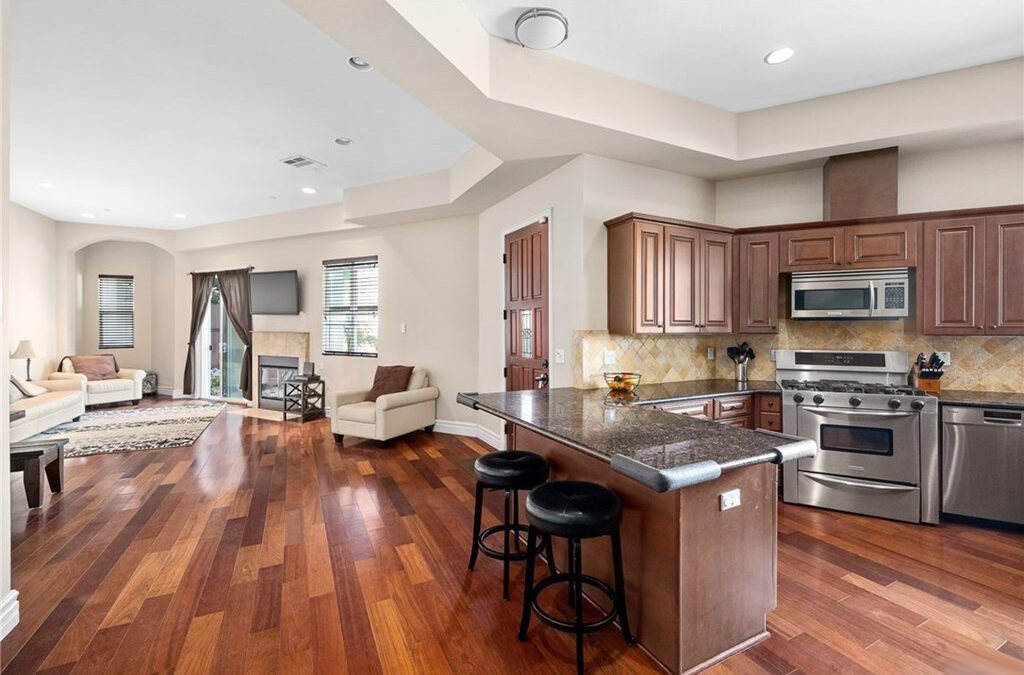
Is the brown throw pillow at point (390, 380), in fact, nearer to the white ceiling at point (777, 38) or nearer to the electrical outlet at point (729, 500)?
the white ceiling at point (777, 38)

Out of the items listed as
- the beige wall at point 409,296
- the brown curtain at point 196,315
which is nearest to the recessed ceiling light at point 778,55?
the beige wall at point 409,296

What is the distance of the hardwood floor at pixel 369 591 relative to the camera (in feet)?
6.01

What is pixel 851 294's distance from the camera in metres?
3.46

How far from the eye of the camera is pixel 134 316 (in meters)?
8.25

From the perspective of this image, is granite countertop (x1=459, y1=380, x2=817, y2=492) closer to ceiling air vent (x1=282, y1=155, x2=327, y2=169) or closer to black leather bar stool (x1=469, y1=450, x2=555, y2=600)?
black leather bar stool (x1=469, y1=450, x2=555, y2=600)

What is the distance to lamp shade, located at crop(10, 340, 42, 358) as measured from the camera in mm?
6137

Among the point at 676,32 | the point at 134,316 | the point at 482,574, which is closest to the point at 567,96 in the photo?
the point at 676,32

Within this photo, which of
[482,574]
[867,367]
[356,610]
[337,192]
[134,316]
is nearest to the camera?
[356,610]

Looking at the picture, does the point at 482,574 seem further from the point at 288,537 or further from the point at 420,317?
the point at 420,317

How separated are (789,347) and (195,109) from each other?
5.32 meters

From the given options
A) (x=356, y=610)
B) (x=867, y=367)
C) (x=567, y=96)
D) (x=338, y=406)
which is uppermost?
(x=567, y=96)

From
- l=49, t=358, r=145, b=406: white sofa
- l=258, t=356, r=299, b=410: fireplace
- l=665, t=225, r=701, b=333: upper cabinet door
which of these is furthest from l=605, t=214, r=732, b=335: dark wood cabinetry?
l=49, t=358, r=145, b=406: white sofa

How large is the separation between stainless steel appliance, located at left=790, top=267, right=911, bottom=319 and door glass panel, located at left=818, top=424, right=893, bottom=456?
2.87ft

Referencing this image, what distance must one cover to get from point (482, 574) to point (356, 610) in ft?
2.17
